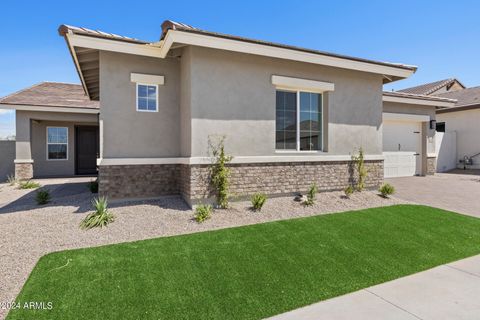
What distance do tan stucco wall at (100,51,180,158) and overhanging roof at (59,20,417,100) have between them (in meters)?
0.39

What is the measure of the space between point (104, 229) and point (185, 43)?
15.4ft

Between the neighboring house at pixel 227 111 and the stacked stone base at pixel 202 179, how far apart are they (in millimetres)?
28

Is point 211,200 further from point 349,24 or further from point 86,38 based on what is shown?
point 349,24

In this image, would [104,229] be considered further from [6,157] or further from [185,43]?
[6,157]

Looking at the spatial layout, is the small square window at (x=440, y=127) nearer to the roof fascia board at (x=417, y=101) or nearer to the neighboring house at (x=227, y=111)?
the roof fascia board at (x=417, y=101)

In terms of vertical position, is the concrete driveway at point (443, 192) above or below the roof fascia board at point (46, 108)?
below

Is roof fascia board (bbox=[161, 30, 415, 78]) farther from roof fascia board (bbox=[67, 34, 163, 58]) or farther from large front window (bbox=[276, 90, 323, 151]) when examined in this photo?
large front window (bbox=[276, 90, 323, 151])

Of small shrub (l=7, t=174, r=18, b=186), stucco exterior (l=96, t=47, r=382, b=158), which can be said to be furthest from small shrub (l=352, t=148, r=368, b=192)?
small shrub (l=7, t=174, r=18, b=186)

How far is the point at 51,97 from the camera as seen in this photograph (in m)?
15.2

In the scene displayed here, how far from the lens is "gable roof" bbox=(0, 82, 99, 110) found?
44.9 ft

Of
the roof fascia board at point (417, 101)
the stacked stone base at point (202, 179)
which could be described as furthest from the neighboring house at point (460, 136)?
the stacked stone base at point (202, 179)

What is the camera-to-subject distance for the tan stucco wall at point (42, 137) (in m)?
13.8

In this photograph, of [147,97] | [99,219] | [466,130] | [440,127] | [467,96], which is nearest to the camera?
[99,219]

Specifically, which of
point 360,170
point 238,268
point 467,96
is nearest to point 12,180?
point 238,268
